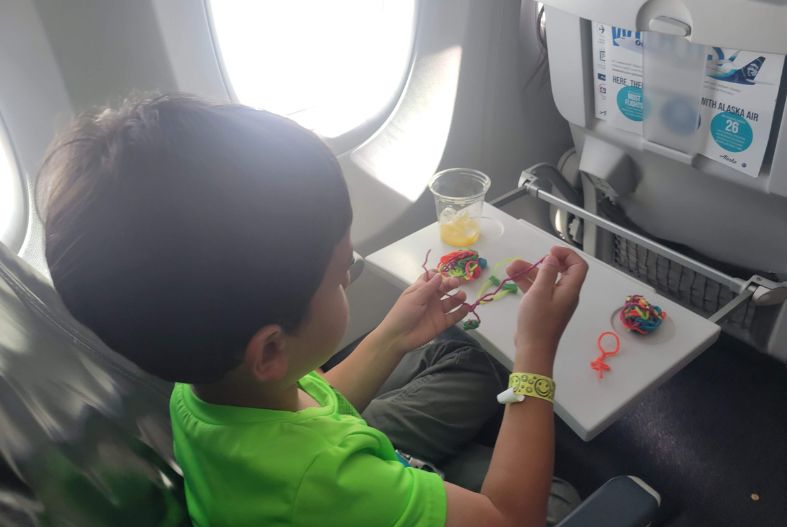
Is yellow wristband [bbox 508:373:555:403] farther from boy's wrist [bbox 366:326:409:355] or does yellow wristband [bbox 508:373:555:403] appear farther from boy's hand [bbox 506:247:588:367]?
boy's wrist [bbox 366:326:409:355]

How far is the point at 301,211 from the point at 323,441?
0.21 metres

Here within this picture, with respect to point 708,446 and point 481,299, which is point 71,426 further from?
point 708,446

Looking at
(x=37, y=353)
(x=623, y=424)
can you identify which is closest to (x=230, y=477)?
(x=37, y=353)

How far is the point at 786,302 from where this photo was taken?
1.11m

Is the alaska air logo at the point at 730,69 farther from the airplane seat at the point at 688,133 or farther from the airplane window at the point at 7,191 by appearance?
the airplane window at the point at 7,191

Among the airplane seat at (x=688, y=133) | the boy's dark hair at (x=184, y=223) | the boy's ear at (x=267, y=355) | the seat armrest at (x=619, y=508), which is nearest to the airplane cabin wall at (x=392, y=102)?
the airplane seat at (x=688, y=133)

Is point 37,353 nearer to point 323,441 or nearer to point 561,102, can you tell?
point 323,441

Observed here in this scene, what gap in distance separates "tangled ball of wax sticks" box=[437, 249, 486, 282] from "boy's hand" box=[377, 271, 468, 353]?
123mm

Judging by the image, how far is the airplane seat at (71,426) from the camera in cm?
46

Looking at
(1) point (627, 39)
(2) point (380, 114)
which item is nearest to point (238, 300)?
(1) point (627, 39)

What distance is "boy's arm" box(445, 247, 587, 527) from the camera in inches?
24.3

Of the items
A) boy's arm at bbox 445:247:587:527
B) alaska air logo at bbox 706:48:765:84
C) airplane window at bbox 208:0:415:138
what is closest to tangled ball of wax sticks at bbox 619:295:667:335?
boy's arm at bbox 445:247:587:527

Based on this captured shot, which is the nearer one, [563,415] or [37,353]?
[37,353]

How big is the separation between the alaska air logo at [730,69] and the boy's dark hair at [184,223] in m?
0.64
